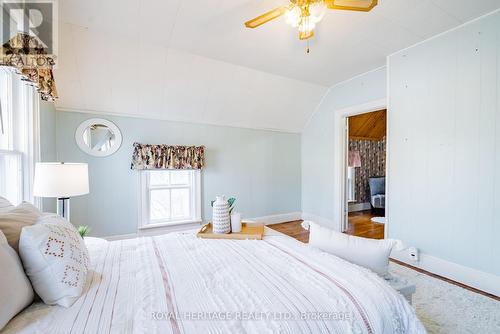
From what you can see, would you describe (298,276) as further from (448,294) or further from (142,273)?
(448,294)

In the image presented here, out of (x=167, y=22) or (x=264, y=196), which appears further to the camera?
(x=264, y=196)

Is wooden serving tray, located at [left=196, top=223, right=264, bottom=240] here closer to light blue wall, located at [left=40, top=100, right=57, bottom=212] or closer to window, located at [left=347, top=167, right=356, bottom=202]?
light blue wall, located at [left=40, top=100, right=57, bottom=212]

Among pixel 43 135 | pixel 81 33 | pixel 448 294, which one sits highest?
pixel 81 33

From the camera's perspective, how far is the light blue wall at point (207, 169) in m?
3.02

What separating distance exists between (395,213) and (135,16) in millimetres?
3622

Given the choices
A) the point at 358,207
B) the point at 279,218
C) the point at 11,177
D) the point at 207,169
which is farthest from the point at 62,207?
the point at 358,207

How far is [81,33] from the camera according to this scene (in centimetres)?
224

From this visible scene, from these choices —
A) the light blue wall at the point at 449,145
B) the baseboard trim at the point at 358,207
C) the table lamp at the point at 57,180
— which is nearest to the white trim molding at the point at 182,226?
the table lamp at the point at 57,180

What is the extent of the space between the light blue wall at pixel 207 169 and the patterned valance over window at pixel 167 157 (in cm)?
14

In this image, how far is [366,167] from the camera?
5.88m

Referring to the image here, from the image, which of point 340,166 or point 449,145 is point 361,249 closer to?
point 449,145

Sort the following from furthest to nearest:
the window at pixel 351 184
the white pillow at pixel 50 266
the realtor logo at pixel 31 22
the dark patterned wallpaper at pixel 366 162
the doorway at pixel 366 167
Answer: the dark patterned wallpaper at pixel 366 162
the window at pixel 351 184
the doorway at pixel 366 167
the realtor logo at pixel 31 22
the white pillow at pixel 50 266

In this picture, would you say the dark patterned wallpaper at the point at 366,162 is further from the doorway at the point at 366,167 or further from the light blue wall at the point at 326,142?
the light blue wall at the point at 326,142

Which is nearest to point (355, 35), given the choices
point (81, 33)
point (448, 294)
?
point (448, 294)
